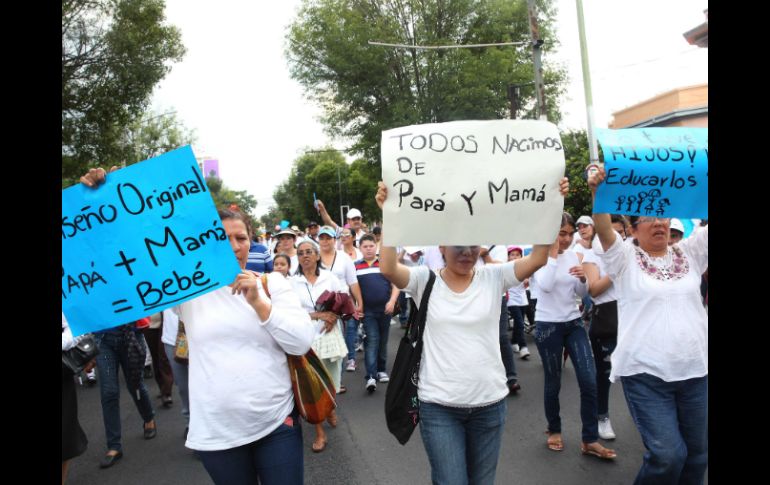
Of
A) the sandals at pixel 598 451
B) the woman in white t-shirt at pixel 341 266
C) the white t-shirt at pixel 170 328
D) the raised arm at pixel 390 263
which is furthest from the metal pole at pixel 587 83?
the raised arm at pixel 390 263

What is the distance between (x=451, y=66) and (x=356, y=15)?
4.65m

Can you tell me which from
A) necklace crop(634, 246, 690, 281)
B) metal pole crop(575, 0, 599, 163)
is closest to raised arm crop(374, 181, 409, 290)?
necklace crop(634, 246, 690, 281)

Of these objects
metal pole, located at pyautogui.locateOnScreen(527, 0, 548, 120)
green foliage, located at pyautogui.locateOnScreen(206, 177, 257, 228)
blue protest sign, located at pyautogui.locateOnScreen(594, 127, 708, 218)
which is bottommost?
green foliage, located at pyautogui.locateOnScreen(206, 177, 257, 228)

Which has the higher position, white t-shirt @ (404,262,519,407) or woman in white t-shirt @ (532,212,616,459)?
white t-shirt @ (404,262,519,407)

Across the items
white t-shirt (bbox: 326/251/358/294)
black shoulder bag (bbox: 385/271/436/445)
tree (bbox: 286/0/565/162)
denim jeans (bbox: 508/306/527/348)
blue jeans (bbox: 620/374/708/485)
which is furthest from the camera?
tree (bbox: 286/0/565/162)

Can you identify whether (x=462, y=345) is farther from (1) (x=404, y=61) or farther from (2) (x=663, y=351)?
(1) (x=404, y=61)

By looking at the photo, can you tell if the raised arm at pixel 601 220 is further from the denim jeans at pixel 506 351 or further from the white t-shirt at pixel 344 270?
the white t-shirt at pixel 344 270

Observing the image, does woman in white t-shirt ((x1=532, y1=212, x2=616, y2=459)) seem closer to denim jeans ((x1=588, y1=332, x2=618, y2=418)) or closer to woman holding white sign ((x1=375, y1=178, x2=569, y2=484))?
denim jeans ((x1=588, y1=332, x2=618, y2=418))

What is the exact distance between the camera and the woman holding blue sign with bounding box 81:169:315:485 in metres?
2.59

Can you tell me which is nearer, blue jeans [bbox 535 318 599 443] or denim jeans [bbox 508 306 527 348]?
blue jeans [bbox 535 318 599 443]

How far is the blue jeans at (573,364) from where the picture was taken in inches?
180

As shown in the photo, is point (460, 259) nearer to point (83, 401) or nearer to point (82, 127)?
point (83, 401)

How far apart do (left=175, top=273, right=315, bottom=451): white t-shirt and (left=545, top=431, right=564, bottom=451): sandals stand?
9.48 ft

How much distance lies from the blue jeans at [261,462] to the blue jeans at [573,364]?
2.69 m
